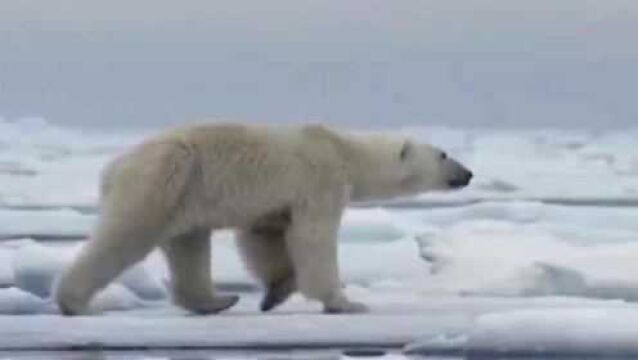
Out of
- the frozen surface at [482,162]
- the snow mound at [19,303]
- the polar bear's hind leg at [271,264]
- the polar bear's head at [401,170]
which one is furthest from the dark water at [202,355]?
the frozen surface at [482,162]

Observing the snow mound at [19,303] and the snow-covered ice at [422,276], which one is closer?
the snow-covered ice at [422,276]

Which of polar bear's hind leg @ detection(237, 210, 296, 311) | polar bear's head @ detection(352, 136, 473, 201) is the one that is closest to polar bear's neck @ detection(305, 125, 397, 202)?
polar bear's head @ detection(352, 136, 473, 201)

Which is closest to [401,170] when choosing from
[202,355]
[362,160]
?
[362,160]

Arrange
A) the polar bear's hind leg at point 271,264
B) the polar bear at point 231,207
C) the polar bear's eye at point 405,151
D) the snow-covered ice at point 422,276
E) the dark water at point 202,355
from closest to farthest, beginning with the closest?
1. the dark water at point 202,355
2. the snow-covered ice at point 422,276
3. the polar bear at point 231,207
4. the polar bear's hind leg at point 271,264
5. the polar bear's eye at point 405,151

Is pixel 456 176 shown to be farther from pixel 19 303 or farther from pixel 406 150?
pixel 19 303

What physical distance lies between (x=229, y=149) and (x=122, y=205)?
33 cm

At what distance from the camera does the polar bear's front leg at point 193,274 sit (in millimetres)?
4039

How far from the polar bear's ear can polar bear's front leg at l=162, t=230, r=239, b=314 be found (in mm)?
642

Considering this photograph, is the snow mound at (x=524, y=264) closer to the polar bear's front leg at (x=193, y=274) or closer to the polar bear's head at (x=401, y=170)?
the polar bear's head at (x=401, y=170)

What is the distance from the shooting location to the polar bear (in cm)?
379

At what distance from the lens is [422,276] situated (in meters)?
4.86

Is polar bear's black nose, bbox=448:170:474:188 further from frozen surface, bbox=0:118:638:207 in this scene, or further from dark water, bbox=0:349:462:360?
frozen surface, bbox=0:118:638:207

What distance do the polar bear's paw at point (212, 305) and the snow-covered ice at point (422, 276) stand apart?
5 centimetres

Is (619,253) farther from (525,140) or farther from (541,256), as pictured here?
(525,140)
